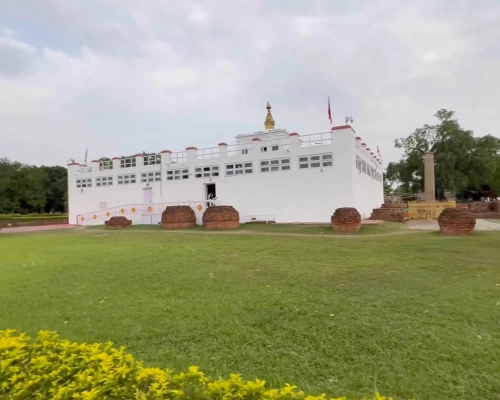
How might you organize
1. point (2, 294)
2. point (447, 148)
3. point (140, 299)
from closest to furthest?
point (140, 299) → point (2, 294) → point (447, 148)

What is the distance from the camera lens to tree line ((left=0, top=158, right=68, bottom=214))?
40.8m

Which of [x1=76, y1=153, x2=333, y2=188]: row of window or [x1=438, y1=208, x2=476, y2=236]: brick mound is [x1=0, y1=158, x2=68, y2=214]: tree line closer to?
[x1=76, y1=153, x2=333, y2=188]: row of window

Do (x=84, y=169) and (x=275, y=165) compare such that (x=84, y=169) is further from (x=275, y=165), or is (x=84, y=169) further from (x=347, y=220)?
(x=347, y=220)

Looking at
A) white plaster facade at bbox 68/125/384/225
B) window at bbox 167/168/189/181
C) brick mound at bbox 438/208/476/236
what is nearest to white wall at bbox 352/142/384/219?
white plaster facade at bbox 68/125/384/225

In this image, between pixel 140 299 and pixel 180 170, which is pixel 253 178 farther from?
pixel 140 299

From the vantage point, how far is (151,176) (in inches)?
869

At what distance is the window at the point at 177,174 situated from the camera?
68.3 ft

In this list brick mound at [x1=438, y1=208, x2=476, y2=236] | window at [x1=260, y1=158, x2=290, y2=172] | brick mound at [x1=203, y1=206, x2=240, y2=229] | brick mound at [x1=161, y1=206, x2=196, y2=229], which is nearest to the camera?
brick mound at [x1=438, y1=208, x2=476, y2=236]

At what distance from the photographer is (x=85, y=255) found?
8.66 metres

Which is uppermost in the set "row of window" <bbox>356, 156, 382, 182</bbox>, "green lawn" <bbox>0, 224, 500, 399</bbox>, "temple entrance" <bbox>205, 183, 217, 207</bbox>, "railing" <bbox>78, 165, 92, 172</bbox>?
"railing" <bbox>78, 165, 92, 172</bbox>

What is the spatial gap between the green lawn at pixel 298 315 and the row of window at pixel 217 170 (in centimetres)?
1006

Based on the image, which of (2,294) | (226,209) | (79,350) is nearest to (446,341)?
(79,350)

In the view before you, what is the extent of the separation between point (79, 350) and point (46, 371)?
221mm

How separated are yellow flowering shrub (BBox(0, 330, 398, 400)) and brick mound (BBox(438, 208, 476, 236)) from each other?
11.0 m
